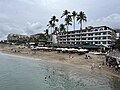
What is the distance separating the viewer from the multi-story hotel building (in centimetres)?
10784

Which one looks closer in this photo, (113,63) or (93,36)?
(113,63)

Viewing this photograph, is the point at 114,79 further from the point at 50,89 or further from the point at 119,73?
the point at 50,89

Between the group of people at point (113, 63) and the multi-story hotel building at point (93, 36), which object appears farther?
the multi-story hotel building at point (93, 36)

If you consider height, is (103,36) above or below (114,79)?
above

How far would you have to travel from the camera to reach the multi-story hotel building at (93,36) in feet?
354

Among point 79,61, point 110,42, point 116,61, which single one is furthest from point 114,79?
point 110,42

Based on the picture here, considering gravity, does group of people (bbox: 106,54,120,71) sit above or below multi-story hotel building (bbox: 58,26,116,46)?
below

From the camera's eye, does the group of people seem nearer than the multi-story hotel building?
Yes

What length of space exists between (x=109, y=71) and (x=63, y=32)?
310 ft

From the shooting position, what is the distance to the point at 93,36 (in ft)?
379

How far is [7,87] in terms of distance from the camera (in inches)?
1403

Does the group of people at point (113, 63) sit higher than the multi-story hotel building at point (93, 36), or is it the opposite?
the multi-story hotel building at point (93, 36)

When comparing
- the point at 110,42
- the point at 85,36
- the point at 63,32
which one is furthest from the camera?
the point at 63,32

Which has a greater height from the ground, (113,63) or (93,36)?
(93,36)
